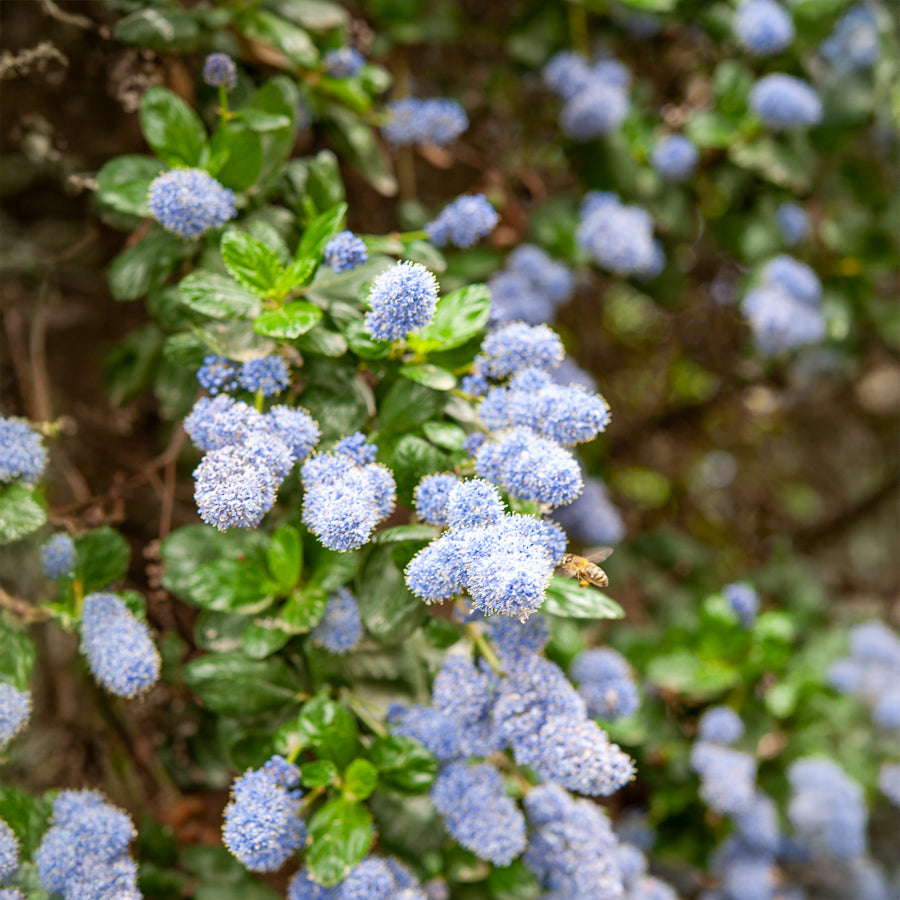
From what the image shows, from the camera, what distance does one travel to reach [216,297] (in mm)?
1200

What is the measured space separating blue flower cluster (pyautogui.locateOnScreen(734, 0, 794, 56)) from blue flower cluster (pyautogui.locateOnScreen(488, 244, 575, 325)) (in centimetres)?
65

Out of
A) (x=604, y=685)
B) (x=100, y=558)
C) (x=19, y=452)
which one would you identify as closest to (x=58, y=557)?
(x=100, y=558)

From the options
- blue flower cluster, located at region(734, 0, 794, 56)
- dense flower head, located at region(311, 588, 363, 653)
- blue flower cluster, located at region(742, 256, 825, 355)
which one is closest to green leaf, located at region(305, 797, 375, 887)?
dense flower head, located at region(311, 588, 363, 653)

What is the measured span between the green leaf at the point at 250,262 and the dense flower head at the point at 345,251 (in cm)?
8

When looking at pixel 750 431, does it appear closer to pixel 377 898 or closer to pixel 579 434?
pixel 579 434

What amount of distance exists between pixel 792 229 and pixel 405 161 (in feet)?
3.13

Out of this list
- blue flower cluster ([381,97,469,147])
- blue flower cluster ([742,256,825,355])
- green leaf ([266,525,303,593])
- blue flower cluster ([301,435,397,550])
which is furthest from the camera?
blue flower cluster ([742,256,825,355])

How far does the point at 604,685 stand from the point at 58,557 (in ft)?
3.09

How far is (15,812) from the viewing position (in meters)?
1.20

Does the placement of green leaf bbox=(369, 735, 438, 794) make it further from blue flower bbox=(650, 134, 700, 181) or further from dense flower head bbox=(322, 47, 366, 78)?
blue flower bbox=(650, 134, 700, 181)

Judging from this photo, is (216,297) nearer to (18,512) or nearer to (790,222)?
(18,512)

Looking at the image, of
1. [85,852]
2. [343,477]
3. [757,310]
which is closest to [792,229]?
[757,310]

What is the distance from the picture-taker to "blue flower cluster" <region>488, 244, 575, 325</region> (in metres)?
1.73

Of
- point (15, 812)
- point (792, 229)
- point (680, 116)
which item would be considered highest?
point (680, 116)
